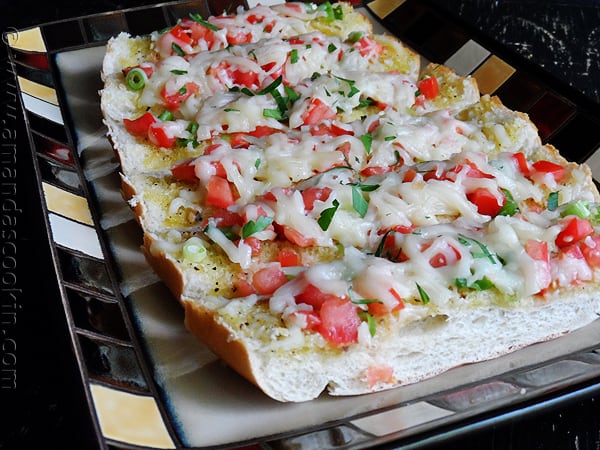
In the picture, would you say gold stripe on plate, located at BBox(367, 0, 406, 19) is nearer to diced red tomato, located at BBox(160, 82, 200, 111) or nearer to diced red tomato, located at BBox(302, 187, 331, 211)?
diced red tomato, located at BBox(160, 82, 200, 111)

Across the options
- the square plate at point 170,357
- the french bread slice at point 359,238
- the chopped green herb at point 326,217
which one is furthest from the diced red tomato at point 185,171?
the chopped green herb at point 326,217

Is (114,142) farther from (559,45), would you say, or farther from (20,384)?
(559,45)

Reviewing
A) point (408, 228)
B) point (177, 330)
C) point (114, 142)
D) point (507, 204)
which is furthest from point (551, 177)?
point (114, 142)

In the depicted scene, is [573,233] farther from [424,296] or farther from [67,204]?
[67,204]

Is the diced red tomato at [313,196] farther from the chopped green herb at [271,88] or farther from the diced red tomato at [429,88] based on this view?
the diced red tomato at [429,88]

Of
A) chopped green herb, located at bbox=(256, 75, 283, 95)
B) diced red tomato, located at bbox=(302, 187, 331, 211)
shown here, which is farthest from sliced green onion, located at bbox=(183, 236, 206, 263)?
chopped green herb, located at bbox=(256, 75, 283, 95)

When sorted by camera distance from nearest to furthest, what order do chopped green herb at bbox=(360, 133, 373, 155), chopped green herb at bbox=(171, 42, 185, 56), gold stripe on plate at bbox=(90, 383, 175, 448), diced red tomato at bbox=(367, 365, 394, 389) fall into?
1. gold stripe on plate at bbox=(90, 383, 175, 448)
2. diced red tomato at bbox=(367, 365, 394, 389)
3. chopped green herb at bbox=(360, 133, 373, 155)
4. chopped green herb at bbox=(171, 42, 185, 56)

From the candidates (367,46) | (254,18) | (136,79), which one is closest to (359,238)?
(136,79)

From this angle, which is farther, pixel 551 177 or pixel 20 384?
pixel 551 177
